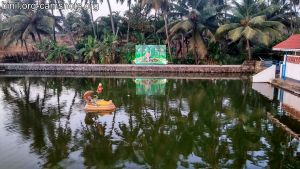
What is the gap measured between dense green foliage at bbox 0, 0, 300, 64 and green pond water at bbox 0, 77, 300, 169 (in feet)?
40.2

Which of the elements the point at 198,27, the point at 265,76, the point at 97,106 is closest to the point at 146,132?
the point at 97,106

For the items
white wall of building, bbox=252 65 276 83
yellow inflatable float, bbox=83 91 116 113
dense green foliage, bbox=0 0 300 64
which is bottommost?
yellow inflatable float, bbox=83 91 116 113

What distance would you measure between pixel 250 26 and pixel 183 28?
17.9 feet

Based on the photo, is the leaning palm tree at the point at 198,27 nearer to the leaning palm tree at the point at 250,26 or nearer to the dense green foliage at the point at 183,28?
the dense green foliage at the point at 183,28

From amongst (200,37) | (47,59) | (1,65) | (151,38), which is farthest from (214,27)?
(1,65)

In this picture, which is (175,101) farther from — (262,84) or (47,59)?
(47,59)

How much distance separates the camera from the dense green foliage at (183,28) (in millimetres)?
28750

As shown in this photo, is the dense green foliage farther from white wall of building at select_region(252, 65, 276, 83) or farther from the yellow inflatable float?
the yellow inflatable float

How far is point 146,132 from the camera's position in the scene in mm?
10500

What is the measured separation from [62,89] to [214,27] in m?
17.1

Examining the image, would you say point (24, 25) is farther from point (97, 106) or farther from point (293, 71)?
point (293, 71)

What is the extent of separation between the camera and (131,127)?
11.0m

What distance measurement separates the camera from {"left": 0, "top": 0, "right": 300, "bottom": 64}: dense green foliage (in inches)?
1132

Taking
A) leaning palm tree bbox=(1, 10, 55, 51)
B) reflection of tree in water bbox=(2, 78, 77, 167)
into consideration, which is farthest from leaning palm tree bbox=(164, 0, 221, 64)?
reflection of tree in water bbox=(2, 78, 77, 167)
